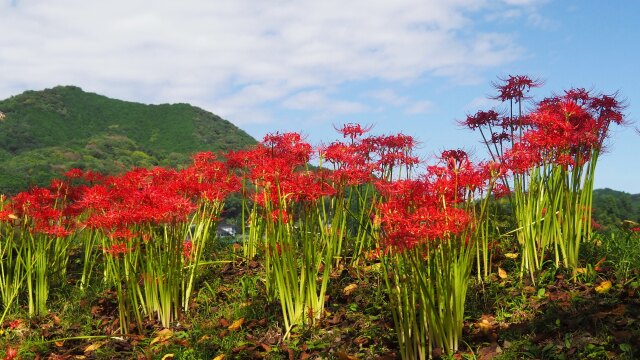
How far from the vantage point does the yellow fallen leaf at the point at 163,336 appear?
5.80 m

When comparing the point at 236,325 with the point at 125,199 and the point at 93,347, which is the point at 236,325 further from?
the point at 125,199

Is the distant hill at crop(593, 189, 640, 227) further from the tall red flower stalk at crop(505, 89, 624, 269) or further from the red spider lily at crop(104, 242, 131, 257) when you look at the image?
the red spider lily at crop(104, 242, 131, 257)

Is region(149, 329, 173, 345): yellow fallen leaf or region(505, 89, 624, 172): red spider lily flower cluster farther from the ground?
region(505, 89, 624, 172): red spider lily flower cluster

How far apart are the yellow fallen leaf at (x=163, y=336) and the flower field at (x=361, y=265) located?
15mm

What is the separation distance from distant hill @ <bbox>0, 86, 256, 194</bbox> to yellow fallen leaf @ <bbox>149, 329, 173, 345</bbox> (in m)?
72.0

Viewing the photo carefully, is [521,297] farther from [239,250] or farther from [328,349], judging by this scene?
[239,250]

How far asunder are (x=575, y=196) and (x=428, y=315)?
2.67 metres

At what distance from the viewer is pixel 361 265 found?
22.5ft

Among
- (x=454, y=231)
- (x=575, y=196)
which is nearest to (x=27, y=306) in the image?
(x=454, y=231)

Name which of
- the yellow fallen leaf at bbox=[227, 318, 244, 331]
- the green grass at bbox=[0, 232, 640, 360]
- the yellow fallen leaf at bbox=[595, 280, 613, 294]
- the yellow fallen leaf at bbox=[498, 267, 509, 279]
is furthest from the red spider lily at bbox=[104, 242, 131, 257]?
the yellow fallen leaf at bbox=[595, 280, 613, 294]

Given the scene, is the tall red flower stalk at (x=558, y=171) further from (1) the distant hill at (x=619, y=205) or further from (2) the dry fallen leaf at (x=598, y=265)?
(1) the distant hill at (x=619, y=205)

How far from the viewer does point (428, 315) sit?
14.0 ft

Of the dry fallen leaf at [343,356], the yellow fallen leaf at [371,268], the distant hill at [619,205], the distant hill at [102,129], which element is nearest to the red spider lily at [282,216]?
the yellow fallen leaf at [371,268]

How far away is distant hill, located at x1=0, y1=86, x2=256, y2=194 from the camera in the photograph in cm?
8481
